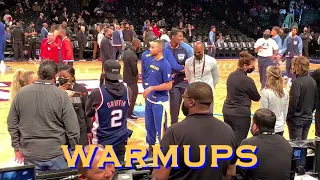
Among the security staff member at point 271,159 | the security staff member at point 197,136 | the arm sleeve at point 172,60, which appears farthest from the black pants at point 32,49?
the security staff member at point 197,136

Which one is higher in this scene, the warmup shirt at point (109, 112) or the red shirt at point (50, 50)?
the red shirt at point (50, 50)

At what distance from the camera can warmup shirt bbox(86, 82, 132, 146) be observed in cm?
472

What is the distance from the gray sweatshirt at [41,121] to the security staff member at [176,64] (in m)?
3.37

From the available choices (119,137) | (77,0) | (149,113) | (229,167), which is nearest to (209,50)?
(77,0)

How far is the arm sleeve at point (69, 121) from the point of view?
→ 13.9ft

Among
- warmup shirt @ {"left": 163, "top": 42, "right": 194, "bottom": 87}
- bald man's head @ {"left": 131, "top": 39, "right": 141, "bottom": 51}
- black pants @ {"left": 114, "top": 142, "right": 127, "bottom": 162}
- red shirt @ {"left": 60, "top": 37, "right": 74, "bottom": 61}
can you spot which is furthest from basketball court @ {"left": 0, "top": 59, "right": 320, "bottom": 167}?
black pants @ {"left": 114, "top": 142, "right": 127, "bottom": 162}

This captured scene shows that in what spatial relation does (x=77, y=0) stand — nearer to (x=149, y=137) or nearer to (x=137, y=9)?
(x=137, y=9)

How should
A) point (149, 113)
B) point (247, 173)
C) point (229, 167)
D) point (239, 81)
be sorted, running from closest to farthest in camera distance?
point (229, 167) < point (247, 173) < point (239, 81) < point (149, 113)

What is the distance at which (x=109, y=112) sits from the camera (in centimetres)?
476

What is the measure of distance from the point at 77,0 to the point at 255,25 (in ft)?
36.1

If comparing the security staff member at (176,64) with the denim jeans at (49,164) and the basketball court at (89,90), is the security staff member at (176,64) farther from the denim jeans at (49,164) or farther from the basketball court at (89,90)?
the denim jeans at (49,164)

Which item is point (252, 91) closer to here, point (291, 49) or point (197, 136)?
point (197, 136)

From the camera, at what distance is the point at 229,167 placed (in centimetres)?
325

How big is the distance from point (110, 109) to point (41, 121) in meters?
0.79
